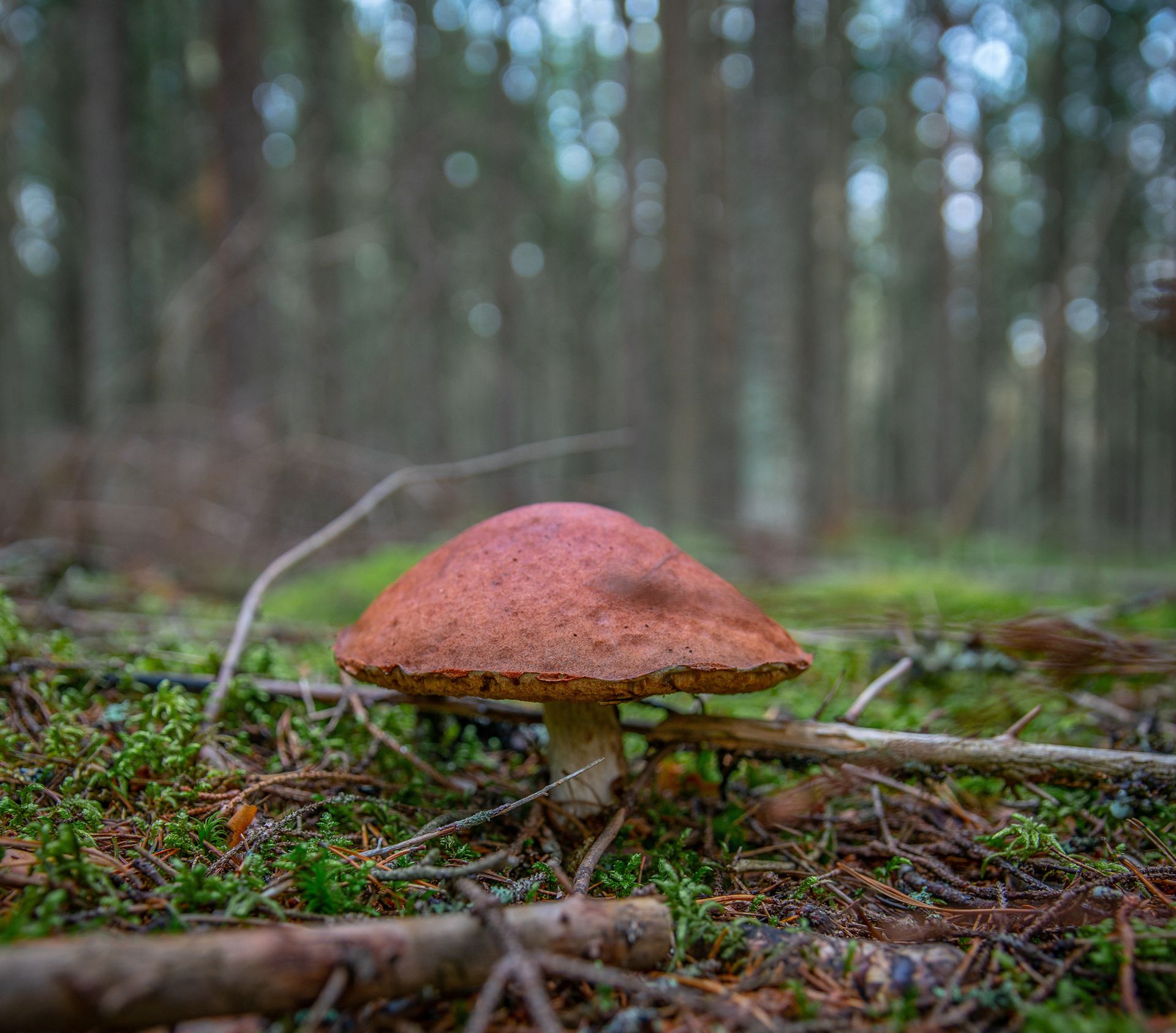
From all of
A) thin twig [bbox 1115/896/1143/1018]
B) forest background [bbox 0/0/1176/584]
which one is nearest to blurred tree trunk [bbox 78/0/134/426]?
forest background [bbox 0/0/1176/584]

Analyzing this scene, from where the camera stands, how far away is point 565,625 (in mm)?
1567

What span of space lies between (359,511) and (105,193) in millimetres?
8385

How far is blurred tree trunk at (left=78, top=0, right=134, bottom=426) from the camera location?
791 centimetres

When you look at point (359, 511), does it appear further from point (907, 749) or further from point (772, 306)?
point (772, 306)

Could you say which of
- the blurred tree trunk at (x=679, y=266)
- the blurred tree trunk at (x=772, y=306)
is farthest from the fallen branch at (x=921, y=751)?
the blurred tree trunk at (x=679, y=266)

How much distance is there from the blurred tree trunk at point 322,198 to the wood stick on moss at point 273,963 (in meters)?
10.3

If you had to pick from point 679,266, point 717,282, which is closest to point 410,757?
point 679,266

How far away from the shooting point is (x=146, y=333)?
1605 centimetres

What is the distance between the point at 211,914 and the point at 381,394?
6.16 m

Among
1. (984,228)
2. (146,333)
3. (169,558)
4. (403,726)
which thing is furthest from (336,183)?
(403,726)

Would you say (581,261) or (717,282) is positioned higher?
(581,261)

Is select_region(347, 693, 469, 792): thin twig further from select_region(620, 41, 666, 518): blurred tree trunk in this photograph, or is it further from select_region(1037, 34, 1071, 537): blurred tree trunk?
select_region(1037, 34, 1071, 537): blurred tree trunk

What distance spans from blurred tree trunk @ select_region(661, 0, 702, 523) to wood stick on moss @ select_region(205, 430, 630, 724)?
7442 mm

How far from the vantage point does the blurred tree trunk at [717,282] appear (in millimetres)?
13672
